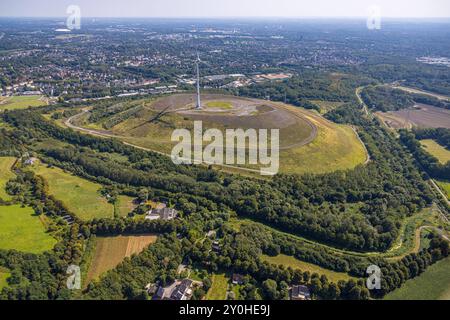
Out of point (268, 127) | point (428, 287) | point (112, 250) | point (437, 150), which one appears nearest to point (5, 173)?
point (112, 250)

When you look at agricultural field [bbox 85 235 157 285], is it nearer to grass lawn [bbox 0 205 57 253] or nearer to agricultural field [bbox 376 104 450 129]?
grass lawn [bbox 0 205 57 253]

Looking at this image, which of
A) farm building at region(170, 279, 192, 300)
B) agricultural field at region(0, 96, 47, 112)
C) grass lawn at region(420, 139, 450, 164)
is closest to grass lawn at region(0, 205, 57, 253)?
farm building at region(170, 279, 192, 300)

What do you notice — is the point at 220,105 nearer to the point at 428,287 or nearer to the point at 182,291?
the point at 182,291

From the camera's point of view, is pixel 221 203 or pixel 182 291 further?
pixel 221 203

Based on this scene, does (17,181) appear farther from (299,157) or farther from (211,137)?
(299,157)

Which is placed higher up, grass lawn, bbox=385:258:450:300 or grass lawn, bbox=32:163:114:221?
grass lawn, bbox=32:163:114:221

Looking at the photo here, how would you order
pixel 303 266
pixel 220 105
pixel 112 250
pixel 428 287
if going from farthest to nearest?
pixel 220 105, pixel 112 250, pixel 303 266, pixel 428 287
